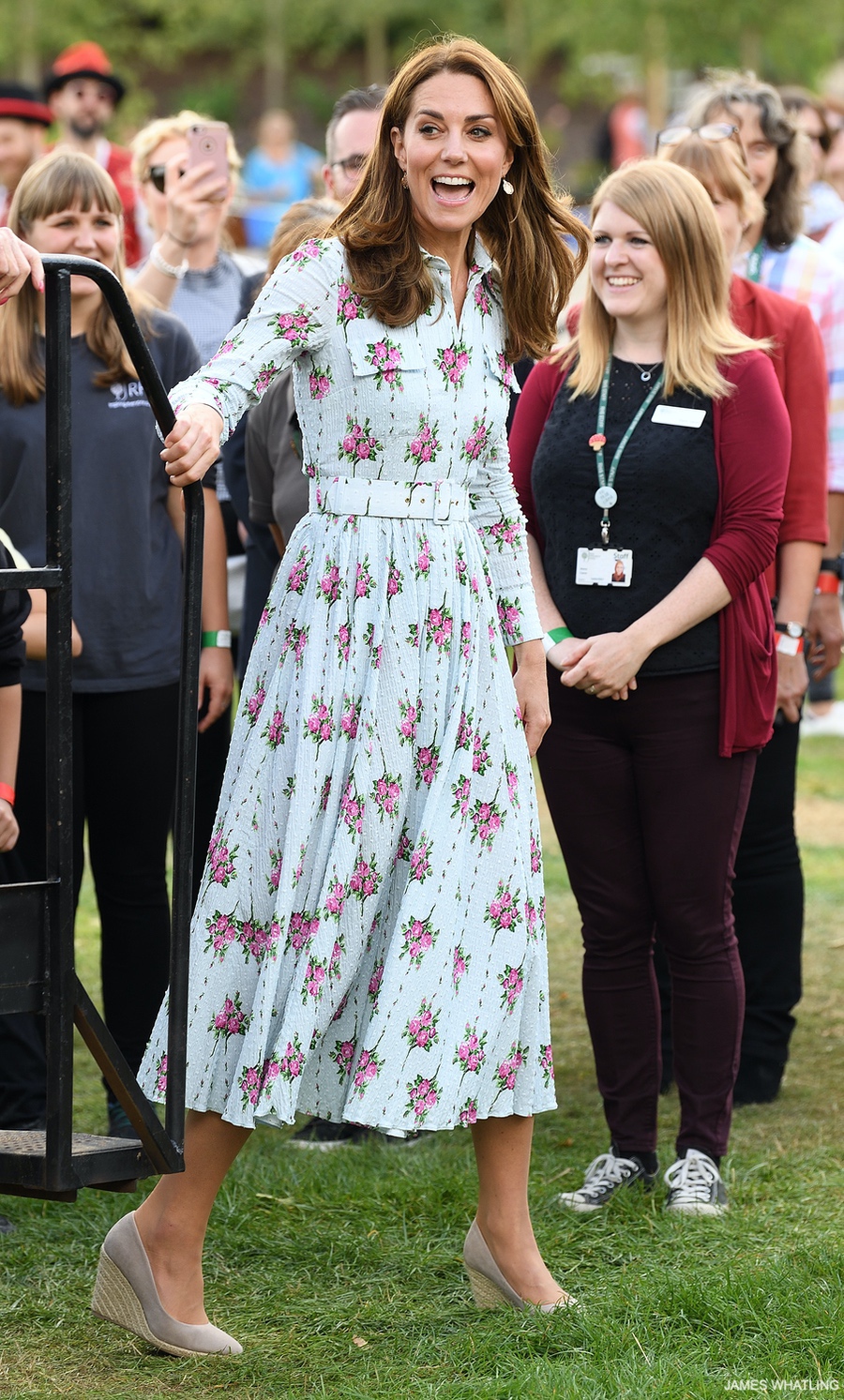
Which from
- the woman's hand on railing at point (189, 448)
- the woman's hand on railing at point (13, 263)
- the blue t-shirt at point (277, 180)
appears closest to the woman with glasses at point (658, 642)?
the woman's hand on railing at point (189, 448)

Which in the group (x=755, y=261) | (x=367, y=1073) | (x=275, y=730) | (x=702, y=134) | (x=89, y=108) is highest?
(x=89, y=108)

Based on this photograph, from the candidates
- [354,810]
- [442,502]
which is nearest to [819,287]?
[442,502]

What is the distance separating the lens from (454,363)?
3.41m

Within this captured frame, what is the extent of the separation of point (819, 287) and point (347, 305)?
2454 mm

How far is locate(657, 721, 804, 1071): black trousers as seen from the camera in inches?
198

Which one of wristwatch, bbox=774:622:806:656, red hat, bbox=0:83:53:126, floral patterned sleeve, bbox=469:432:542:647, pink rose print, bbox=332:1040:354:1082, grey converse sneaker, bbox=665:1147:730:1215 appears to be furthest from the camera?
red hat, bbox=0:83:53:126

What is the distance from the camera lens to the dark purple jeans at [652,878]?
4.17 metres

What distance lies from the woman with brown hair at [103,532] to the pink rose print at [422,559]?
118 centimetres

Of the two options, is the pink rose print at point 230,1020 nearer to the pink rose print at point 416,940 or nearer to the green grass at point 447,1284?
the pink rose print at point 416,940

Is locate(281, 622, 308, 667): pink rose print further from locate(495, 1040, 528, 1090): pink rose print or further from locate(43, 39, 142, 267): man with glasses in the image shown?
locate(43, 39, 142, 267): man with glasses

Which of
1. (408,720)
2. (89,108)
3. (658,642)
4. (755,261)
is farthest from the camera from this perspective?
(89,108)

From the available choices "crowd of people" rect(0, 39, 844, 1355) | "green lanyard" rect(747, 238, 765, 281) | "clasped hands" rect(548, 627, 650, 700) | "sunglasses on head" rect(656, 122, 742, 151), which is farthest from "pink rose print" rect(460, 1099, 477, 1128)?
"green lanyard" rect(747, 238, 765, 281)

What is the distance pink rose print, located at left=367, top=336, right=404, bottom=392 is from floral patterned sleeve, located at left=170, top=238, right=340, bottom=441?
90 mm

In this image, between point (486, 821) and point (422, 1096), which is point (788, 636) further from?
point (422, 1096)
